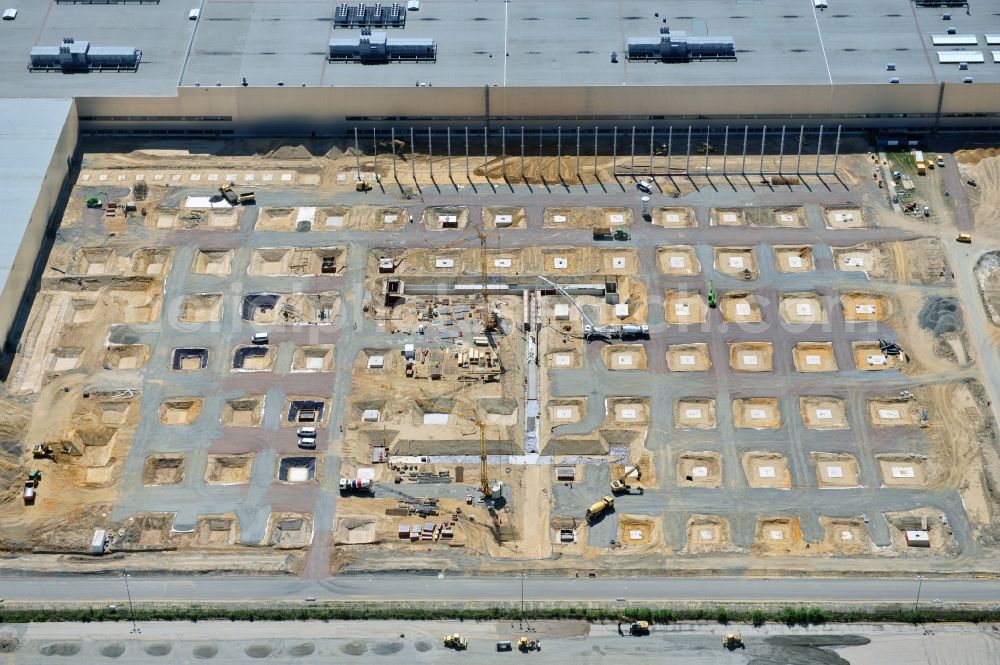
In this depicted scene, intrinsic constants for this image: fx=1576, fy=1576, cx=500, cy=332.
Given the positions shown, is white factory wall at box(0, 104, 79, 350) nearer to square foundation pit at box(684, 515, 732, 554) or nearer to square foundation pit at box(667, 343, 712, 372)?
square foundation pit at box(667, 343, 712, 372)

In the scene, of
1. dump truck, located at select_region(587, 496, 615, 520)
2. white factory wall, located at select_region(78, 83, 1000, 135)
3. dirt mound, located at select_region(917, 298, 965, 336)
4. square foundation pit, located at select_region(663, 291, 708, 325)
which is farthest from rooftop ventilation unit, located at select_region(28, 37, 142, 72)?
dirt mound, located at select_region(917, 298, 965, 336)

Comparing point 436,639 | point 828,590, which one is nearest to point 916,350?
point 828,590

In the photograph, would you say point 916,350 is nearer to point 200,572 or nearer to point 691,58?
point 691,58

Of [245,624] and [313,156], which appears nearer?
[245,624]

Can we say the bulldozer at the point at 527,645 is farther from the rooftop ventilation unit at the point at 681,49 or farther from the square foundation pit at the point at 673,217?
the rooftop ventilation unit at the point at 681,49

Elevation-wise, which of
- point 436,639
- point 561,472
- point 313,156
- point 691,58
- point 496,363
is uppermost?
point 691,58
